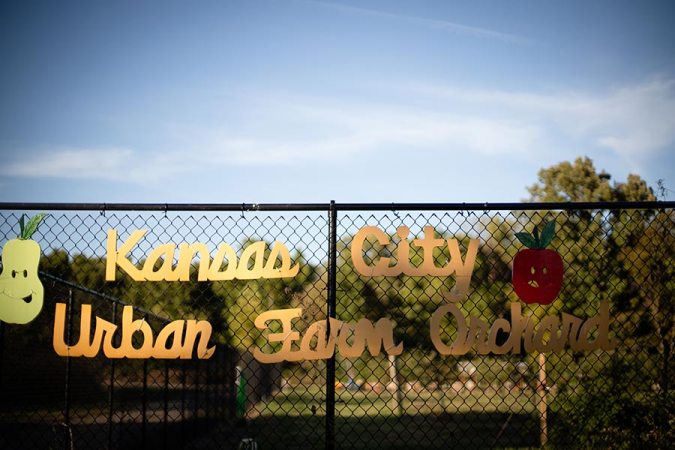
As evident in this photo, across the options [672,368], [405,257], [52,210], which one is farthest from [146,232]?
[672,368]

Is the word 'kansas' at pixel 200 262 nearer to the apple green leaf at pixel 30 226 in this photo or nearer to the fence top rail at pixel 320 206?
the fence top rail at pixel 320 206

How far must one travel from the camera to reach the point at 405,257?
351 cm

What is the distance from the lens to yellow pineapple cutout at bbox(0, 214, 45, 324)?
139 inches

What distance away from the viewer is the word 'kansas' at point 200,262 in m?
3.45

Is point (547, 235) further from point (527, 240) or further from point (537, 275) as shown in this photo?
point (537, 275)

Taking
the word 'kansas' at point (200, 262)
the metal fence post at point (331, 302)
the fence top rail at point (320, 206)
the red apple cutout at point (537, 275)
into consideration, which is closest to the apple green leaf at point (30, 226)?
the fence top rail at point (320, 206)

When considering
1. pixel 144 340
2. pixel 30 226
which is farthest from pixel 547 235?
pixel 30 226

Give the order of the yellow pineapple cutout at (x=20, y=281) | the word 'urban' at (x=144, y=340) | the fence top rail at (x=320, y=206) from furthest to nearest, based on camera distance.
Answer: the yellow pineapple cutout at (x=20, y=281)
the word 'urban' at (x=144, y=340)
the fence top rail at (x=320, y=206)

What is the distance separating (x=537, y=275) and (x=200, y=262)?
2268 mm

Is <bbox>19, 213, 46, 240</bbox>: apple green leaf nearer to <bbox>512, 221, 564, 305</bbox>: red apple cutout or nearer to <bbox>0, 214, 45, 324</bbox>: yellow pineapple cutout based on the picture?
<bbox>0, 214, 45, 324</bbox>: yellow pineapple cutout

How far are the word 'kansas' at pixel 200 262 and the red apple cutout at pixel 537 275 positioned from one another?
4.96 ft

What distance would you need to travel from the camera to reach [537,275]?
3.60 meters

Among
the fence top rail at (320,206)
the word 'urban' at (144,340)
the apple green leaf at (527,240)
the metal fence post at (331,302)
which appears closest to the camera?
the metal fence post at (331,302)

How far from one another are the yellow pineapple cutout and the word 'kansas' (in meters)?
0.52
